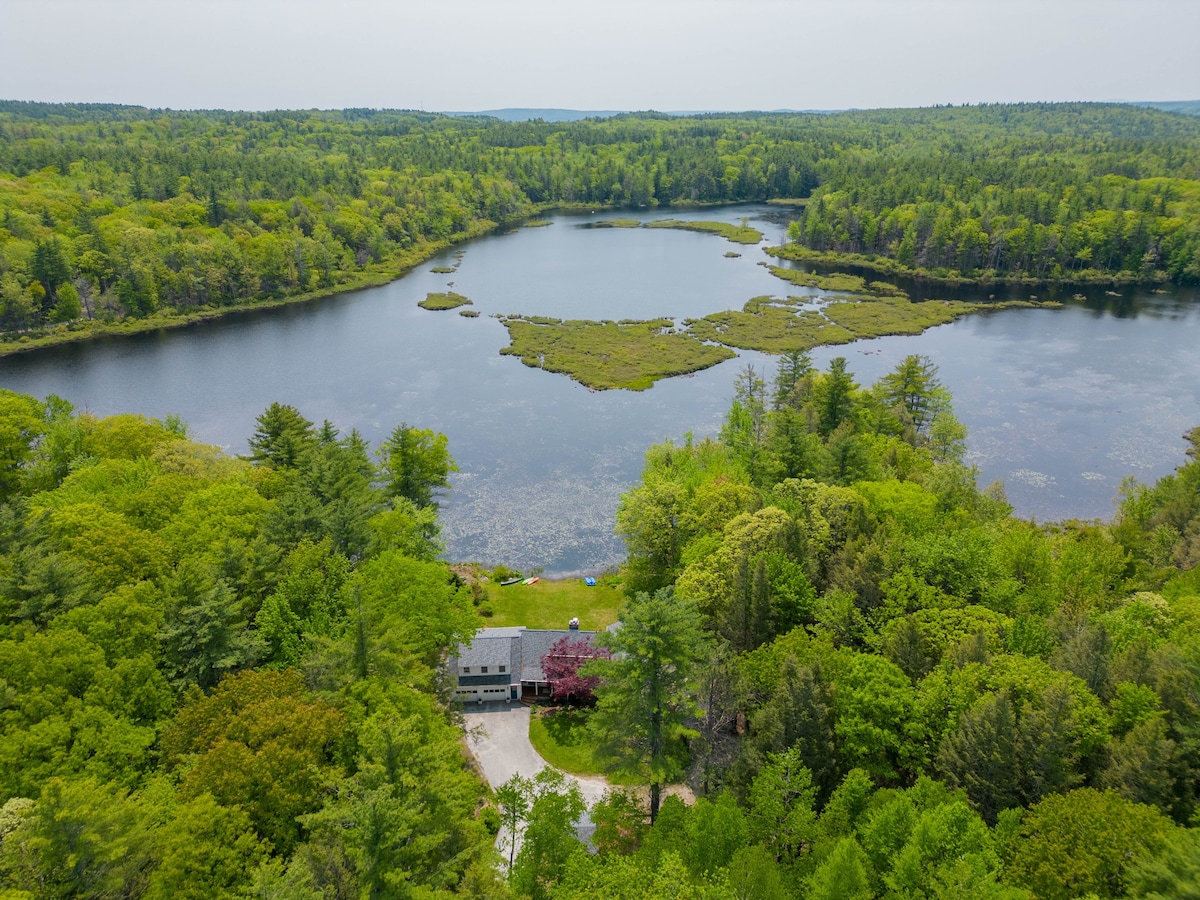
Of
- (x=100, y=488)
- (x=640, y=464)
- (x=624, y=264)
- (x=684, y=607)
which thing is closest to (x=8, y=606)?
(x=100, y=488)

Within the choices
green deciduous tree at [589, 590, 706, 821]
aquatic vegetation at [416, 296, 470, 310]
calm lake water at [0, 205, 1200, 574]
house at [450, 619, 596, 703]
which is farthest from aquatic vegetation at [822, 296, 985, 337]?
green deciduous tree at [589, 590, 706, 821]

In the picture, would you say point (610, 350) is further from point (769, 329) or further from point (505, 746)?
point (505, 746)

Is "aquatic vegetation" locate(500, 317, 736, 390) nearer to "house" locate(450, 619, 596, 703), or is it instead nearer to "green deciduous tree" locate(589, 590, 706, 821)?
"house" locate(450, 619, 596, 703)

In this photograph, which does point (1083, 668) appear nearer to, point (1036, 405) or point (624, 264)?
point (1036, 405)

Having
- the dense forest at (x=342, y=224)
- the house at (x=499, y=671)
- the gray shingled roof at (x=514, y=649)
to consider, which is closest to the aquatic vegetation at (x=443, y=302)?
the dense forest at (x=342, y=224)

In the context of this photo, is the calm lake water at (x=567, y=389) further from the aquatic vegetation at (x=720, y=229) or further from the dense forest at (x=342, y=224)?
the aquatic vegetation at (x=720, y=229)

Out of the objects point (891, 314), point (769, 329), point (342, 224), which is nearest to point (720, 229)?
point (891, 314)
